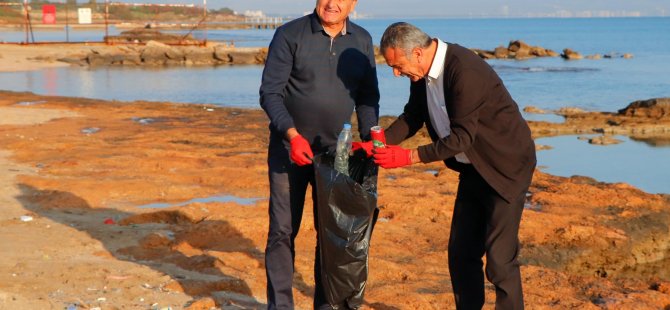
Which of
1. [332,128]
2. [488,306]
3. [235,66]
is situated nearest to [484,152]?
[332,128]

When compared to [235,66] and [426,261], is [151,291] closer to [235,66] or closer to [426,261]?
[426,261]

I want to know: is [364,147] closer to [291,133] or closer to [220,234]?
[291,133]

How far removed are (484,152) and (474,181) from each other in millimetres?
208

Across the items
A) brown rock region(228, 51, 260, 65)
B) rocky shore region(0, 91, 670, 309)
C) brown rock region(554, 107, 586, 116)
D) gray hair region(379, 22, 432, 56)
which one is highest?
gray hair region(379, 22, 432, 56)

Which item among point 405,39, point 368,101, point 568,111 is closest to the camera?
point 405,39

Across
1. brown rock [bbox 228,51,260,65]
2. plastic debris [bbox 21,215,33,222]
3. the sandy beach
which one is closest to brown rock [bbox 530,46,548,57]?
brown rock [bbox 228,51,260,65]

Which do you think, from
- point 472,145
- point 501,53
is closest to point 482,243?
point 472,145

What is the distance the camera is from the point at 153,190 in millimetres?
9594

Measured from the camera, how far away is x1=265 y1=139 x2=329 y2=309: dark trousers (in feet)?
16.5

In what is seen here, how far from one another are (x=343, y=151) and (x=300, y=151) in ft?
0.80

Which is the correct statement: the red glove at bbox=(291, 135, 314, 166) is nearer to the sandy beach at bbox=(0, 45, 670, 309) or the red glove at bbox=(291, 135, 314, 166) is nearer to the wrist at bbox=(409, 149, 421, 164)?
the wrist at bbox=(409, 149, 421, 164)

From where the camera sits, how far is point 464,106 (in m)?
4.42

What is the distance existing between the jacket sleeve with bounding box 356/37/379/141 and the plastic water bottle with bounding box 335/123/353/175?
32 cm

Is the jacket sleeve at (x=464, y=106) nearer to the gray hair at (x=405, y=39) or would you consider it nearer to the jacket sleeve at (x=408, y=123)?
the gray hair at (x=405, y=39)
